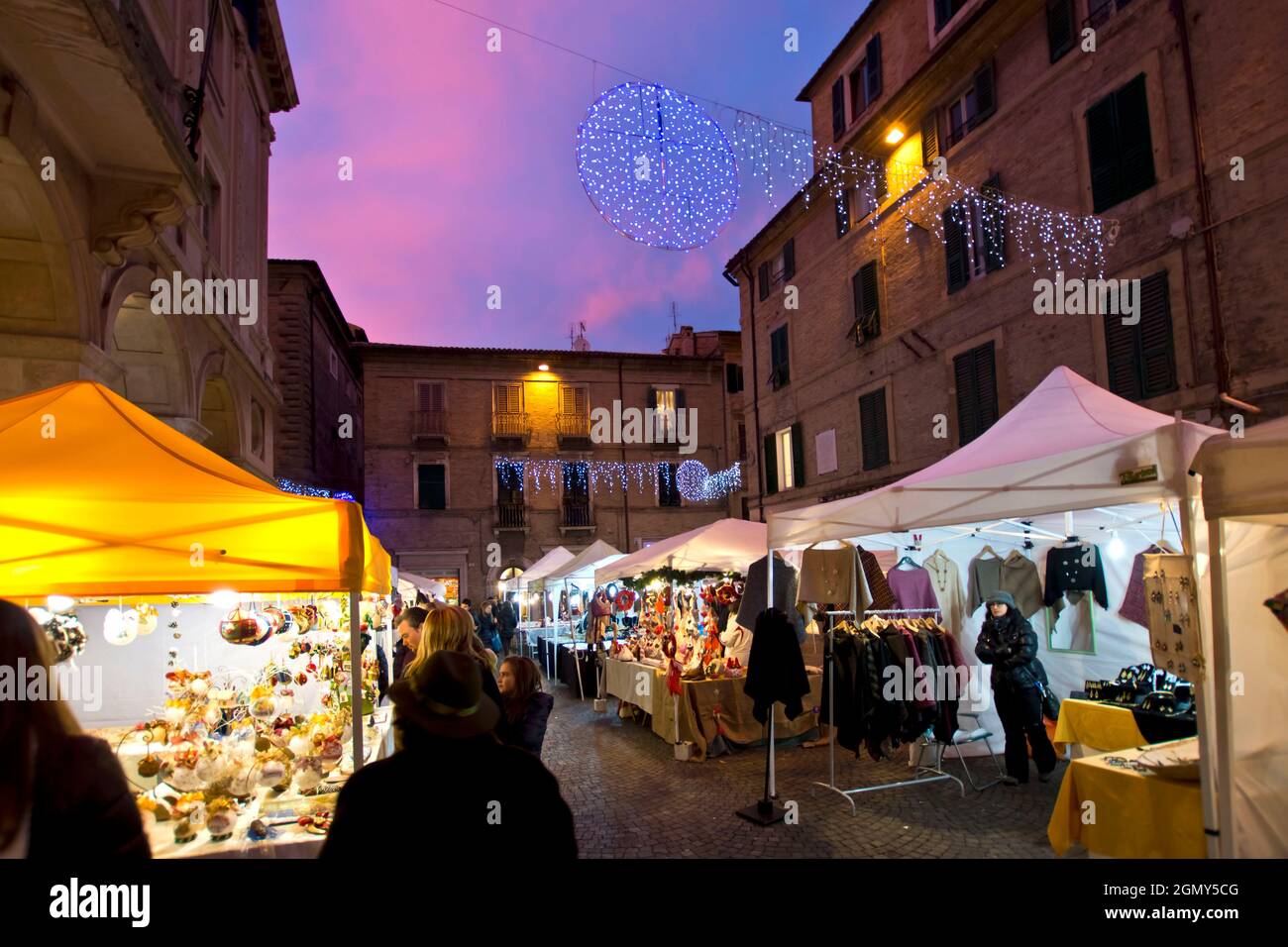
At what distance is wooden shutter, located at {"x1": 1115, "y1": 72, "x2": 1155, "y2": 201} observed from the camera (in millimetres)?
9828

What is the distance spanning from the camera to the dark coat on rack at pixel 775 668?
6.07 meters

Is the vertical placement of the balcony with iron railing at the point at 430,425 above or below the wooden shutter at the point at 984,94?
below

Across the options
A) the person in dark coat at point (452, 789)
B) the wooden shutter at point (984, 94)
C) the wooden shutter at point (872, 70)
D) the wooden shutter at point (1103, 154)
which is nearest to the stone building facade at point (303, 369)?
the wooden shutter at point (872, 70)

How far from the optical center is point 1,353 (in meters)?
5.77

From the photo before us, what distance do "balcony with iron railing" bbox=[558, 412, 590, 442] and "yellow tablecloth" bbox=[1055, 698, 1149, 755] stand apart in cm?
2315

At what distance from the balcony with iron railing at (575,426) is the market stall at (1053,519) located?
20.2 metres

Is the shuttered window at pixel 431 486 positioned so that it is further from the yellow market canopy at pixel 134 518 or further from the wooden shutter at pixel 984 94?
the yellow market canopy at pixel 134 518

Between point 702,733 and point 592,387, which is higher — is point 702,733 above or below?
below

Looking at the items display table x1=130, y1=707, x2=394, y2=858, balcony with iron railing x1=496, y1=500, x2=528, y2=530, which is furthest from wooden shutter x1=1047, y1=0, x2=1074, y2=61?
balcony with iron railing x1=496, y1=500, x2=528, y2=530

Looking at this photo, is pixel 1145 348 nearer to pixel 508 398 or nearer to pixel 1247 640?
pixel 1247 640

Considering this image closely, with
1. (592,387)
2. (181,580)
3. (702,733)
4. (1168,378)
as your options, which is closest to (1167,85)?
(1168,378)
